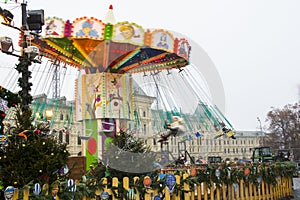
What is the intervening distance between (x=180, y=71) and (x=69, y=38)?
17.8ft

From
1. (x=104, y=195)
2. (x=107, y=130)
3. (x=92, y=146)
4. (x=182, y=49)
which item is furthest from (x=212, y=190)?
(x=92, y=146)

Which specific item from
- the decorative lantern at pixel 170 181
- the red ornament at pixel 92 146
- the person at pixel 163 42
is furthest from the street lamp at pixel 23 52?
the red ornament at pixel 92 146

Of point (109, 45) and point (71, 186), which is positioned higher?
point (109, 45)

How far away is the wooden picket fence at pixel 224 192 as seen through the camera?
5516mm

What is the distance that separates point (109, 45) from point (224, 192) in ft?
23.9

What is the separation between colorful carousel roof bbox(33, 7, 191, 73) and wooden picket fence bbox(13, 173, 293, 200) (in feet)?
20.5

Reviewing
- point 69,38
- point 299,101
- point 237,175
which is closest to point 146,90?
point 69,38

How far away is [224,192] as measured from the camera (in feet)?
24.6

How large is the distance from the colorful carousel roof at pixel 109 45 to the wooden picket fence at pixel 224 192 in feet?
20.5

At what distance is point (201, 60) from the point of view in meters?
8.72

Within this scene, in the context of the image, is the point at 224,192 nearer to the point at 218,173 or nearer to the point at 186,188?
the point at 218,173

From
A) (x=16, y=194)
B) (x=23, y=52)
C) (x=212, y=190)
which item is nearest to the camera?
(x=16, y=194)

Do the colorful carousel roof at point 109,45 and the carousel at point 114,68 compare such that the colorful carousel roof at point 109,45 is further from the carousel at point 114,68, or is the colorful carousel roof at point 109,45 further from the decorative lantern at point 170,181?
the decorative lantern at point 170,181

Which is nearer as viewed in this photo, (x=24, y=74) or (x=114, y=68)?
(x=24, y=74)
